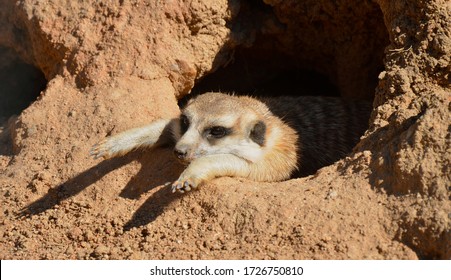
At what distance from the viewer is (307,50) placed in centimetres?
503

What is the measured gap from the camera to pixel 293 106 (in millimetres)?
4473

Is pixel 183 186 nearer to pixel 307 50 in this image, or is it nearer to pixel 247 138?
pixel 247 138

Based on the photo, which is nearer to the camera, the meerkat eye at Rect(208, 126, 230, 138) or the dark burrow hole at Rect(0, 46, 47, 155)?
the meerkat eye at Rect(208, 126, 230, 138)

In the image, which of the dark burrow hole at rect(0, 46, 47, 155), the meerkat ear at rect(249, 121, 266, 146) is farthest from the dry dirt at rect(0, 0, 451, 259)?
the meerkat ear at rect(249, 121, 266, 146)

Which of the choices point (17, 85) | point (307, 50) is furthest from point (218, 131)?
point (17, 85)

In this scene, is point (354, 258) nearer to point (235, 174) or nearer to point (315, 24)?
point (235, 174)

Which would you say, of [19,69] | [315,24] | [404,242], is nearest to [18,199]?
[19,69]

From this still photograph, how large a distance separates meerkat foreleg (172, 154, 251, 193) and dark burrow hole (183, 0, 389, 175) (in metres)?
1.24

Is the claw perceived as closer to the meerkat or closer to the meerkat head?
the meerkat

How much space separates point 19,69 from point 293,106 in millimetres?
2390

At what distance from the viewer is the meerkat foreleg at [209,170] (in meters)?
3.16

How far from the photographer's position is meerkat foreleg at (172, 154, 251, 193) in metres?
3.16

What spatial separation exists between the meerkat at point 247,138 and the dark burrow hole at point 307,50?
0.86ft

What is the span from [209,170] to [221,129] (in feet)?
1.50
